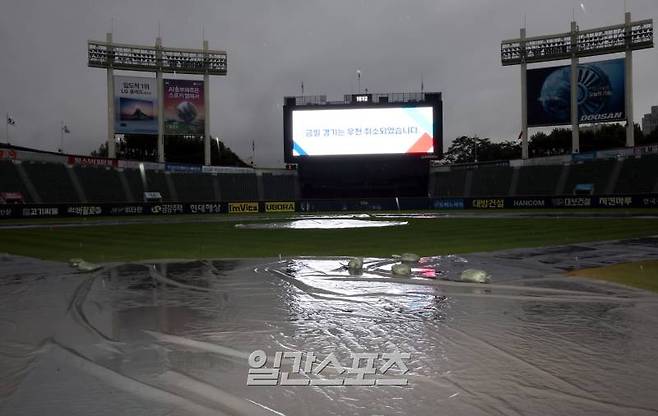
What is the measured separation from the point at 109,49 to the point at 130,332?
209 feet

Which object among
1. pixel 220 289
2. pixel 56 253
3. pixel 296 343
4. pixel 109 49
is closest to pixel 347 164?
pixel 109 49

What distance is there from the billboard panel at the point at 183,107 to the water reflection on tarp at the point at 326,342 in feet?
177

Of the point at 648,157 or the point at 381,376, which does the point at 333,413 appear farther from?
the point at 648,157

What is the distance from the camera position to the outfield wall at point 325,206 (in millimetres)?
47625

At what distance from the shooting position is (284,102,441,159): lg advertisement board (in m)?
56.1

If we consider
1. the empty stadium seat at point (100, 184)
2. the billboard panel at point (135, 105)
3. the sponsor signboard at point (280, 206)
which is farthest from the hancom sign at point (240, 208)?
the billboard panel at point (135, 105)

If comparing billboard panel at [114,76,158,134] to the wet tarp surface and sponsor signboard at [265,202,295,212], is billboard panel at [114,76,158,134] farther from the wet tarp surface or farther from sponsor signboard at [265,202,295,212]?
the wet tarp surface

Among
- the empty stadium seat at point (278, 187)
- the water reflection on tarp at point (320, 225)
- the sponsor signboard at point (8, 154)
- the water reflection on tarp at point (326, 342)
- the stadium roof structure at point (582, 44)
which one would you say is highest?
the stadium roof structure at point (582, 44)

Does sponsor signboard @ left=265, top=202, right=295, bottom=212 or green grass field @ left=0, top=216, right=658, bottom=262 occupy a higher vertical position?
sponsor signboard @ left=265, top=202, right=295, bottom=212

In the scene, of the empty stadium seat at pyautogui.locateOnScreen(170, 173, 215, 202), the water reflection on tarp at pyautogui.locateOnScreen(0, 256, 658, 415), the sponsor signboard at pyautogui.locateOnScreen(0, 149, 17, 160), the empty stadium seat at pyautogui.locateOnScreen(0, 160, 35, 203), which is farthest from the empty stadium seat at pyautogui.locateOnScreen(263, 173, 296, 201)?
the water reflection on tarp at pyautogui.locateOnScreen(0, 256, 658, 415)

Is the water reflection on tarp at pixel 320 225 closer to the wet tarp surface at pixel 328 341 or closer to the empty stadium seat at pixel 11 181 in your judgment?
the wet tarp surface at pixel 328 341

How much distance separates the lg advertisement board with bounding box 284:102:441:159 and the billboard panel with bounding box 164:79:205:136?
13336mm

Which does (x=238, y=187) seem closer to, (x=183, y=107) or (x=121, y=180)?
(x=183, y=107)

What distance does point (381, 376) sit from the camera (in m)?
5.26
